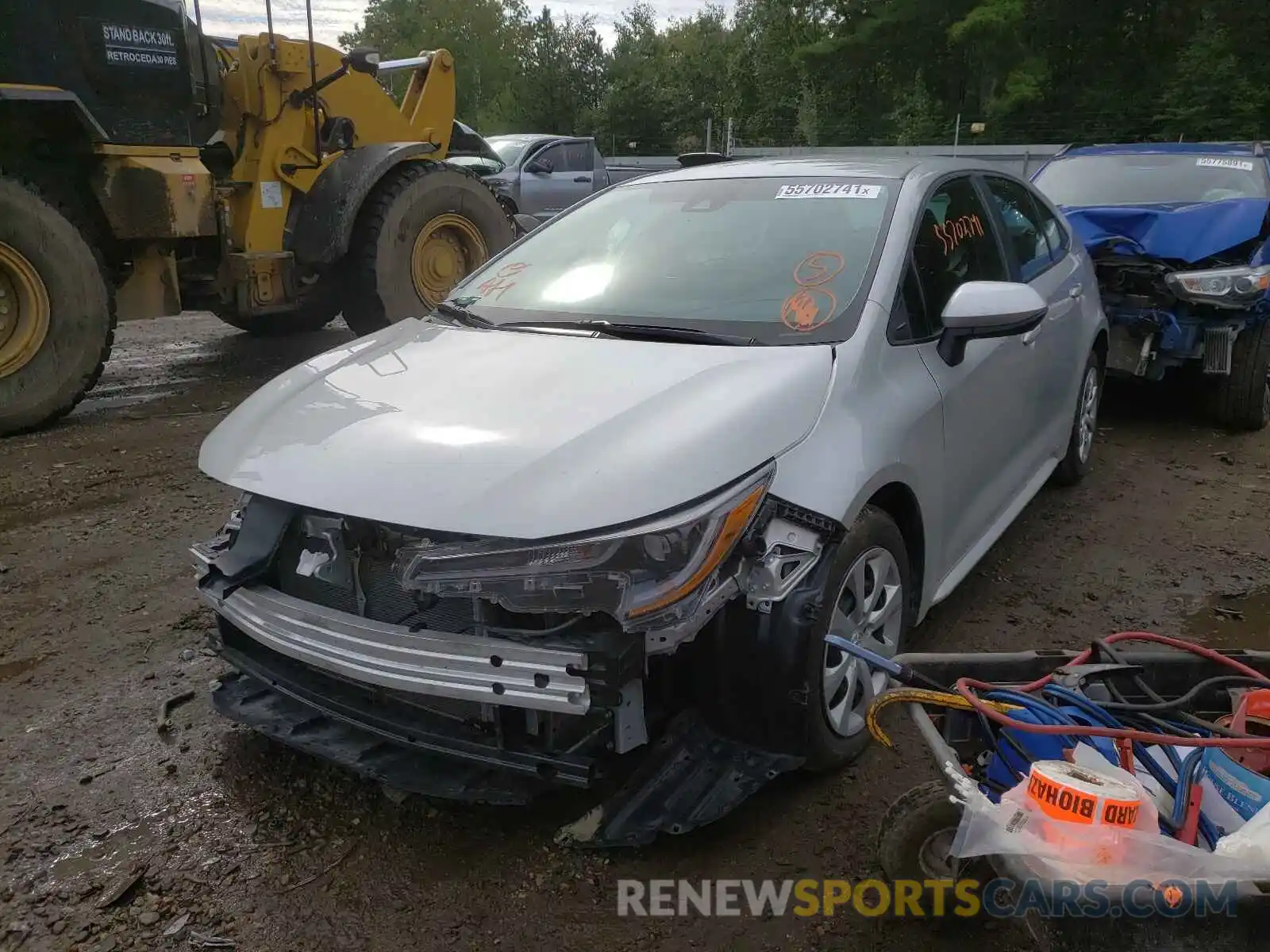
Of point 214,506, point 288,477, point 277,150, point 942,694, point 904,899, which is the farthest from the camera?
point 277,150

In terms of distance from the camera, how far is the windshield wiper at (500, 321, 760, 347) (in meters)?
2.80

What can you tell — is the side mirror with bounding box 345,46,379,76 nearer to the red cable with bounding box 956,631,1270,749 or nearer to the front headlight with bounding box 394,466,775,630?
the front headlight with bounding box 394,466,775,630

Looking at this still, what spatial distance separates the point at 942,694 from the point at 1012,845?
0.36 meters

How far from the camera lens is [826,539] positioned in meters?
2.39

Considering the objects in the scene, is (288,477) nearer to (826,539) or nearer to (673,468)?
(673,468)

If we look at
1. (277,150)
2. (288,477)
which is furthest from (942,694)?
(277,150)

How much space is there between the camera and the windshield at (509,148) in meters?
13.5

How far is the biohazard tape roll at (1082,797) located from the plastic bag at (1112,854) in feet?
0.05

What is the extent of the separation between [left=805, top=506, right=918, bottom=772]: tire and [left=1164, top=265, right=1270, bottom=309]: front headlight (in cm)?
380

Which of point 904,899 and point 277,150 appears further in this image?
point 277,150

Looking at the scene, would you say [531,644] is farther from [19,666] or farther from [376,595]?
[19,666]

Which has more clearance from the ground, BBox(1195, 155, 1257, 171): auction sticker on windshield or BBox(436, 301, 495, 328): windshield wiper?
BBox(1195, 155, 1257, 171): auction sticker on windshield

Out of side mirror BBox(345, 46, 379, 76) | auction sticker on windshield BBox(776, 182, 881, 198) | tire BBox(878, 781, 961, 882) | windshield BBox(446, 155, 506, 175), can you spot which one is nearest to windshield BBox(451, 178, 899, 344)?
auction sticker on windshield BBox(776, 182, 881, 198)

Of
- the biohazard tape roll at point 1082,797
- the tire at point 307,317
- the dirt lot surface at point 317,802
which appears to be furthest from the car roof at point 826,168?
the tire at point 307,317
